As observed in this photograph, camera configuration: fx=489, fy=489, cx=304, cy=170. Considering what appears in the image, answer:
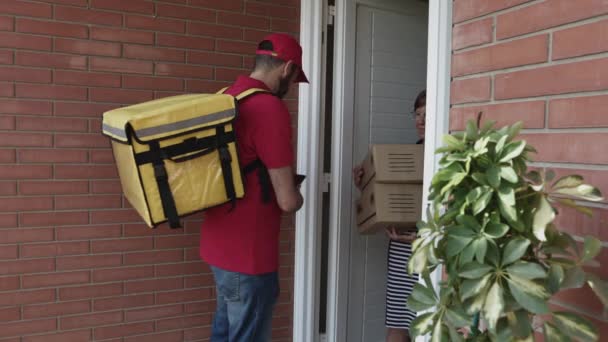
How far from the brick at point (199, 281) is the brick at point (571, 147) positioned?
7.08 ft

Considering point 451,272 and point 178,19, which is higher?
point 178,19

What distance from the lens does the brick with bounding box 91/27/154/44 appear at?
264cm

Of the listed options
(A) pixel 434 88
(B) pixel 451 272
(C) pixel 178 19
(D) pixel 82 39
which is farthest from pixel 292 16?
(B) pixel 451 272

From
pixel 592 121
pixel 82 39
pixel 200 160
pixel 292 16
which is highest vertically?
pixel 292 16

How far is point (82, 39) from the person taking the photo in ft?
8.57

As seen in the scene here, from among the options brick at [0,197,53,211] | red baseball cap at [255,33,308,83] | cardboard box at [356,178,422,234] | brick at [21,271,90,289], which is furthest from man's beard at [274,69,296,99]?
brick at [21,271,90,289]

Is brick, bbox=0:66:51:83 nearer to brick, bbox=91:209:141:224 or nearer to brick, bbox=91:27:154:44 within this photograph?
brick, bbox=91:27:154:44

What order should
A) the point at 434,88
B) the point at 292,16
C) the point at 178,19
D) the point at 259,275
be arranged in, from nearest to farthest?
the point at 434,88
the point at 259,275
the point at 178,19
the point at 292,16

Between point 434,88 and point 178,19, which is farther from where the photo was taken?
point 178,19

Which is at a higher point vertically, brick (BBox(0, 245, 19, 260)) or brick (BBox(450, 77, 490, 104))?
brick (BBox(450, 77, 490, 104))

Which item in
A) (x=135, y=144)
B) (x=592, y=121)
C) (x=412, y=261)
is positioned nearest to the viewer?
(x=412, y=261)

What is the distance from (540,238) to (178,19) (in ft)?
7.91

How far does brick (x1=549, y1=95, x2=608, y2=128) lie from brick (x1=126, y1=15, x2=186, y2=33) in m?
2.14

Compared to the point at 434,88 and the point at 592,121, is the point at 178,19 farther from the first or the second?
the point at 592,121
